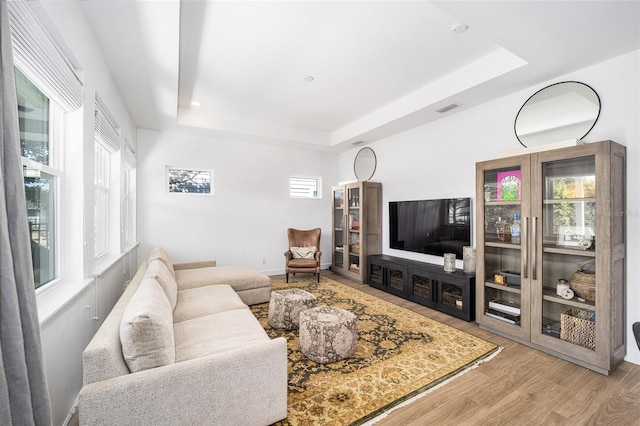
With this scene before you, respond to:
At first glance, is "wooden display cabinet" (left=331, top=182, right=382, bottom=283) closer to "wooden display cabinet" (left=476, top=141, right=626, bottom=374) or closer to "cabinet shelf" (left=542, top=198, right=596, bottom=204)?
"wooden display cabinet" (left=476, top=141, right=626, bottom=374)

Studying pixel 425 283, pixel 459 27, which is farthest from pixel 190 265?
pixel 459 27

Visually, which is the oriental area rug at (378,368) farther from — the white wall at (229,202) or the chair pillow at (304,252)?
the white wall at (229,202)

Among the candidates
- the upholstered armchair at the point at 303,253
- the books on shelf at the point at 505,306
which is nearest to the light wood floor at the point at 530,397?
the books on shelf at the point at 505,306

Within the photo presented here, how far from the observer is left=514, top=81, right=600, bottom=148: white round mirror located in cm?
259

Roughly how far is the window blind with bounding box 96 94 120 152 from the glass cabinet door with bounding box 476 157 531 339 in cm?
365

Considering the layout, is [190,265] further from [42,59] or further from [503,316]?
[503,316]

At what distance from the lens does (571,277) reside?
2.47 meters

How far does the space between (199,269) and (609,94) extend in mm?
4820

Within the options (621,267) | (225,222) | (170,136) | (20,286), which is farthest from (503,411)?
(170,136)

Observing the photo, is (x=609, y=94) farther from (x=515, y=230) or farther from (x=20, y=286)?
(x=20, y=286)

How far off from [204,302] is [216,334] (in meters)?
0.75

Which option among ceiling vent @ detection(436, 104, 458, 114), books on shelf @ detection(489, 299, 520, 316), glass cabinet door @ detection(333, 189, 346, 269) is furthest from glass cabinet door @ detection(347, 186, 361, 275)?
books on shelf @ detection(489, 299, 520, 316)

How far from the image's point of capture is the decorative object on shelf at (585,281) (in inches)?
90.4

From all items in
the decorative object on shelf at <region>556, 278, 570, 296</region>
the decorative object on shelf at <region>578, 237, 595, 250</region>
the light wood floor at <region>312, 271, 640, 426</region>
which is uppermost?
the decorative object on shelf at <region>578, 237, 595, 250</region>
